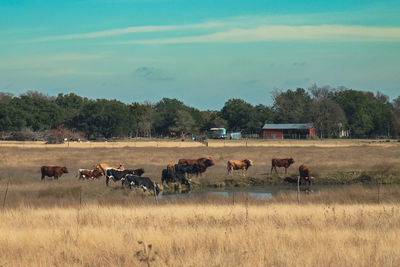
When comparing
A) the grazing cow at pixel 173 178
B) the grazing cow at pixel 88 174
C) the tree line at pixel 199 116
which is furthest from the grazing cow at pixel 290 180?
the tree line at pixel 199 116

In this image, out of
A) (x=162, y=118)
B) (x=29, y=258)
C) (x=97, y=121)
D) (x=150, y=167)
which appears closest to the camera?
(x=29, y=258)

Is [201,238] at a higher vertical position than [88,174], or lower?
higher

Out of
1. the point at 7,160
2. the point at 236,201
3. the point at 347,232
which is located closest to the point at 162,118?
the point at 7,160

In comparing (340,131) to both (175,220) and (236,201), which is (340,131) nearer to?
(236,201)

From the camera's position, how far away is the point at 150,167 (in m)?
40.2

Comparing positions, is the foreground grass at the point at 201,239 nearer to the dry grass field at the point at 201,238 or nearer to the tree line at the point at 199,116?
the dry grass field at the point at 201,238

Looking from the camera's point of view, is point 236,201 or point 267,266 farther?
point 236,201

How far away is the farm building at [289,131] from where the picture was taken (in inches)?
5039

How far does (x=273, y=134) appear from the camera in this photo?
132 meters

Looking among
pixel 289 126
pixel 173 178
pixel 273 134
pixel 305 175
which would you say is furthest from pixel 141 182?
pixel 289 126

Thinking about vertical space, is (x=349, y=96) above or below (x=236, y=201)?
above

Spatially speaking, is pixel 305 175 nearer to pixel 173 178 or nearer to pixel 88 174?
pixel 173 178

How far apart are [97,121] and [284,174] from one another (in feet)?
308

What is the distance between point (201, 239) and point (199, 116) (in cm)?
14670
